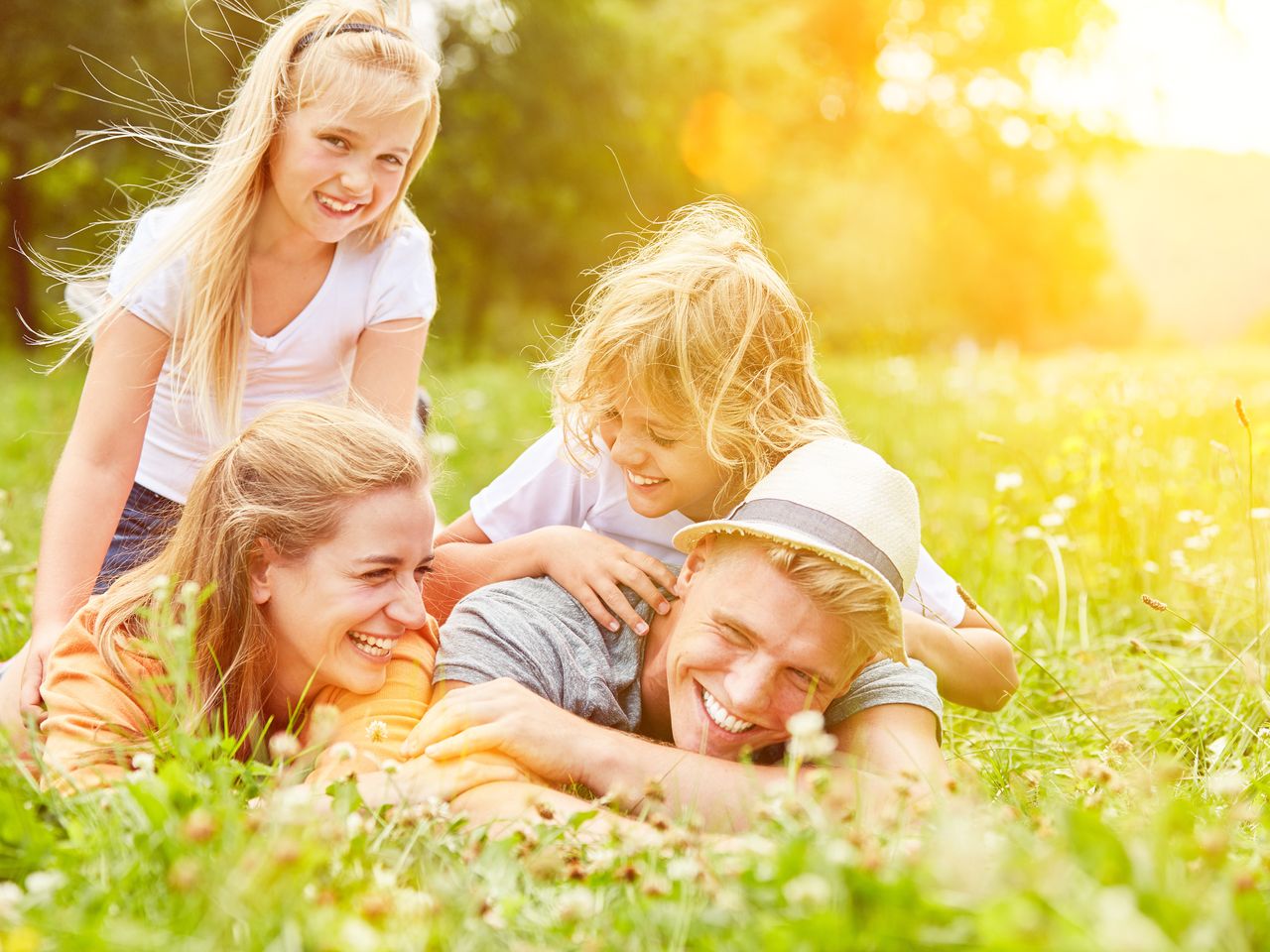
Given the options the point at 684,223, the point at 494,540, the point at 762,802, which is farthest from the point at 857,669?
the point at 684,223

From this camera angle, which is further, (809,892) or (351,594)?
(351,594)

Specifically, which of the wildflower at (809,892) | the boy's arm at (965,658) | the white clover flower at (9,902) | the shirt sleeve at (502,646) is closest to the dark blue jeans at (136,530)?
Result: the shirt sleeve at (502,646)

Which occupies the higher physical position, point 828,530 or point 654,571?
point 828,530

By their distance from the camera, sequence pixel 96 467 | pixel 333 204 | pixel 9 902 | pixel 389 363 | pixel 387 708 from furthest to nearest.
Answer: pixel 389 363
pixel 333 204
pixel 96 467
pixel 387 708
pixel 9 902

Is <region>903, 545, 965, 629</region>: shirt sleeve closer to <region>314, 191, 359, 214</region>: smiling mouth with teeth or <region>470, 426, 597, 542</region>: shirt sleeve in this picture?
<region>470, 426, 597, 542</region>: shirt sleeve

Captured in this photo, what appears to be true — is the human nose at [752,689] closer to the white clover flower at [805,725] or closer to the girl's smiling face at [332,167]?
the white clover flower at [805,725]

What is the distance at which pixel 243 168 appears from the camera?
161 inches

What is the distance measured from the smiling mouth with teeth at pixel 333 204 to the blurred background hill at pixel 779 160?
1270cm

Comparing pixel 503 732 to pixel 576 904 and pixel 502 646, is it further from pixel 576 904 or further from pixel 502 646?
pixel 576 904

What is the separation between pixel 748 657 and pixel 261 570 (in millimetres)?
1228

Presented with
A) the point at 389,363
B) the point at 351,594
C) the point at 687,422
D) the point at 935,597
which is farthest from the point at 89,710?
the point at 935,597

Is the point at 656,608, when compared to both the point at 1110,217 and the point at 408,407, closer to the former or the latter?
the point at 408,407

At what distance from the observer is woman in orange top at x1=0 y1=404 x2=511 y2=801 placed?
116 inches

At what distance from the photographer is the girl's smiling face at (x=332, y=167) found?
407cm
